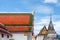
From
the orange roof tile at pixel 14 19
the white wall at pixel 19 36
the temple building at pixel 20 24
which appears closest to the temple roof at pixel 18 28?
the temple building at pixel 20 24

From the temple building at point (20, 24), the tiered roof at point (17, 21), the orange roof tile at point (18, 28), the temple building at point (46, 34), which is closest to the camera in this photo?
the orange roof tile at point (18, 28)

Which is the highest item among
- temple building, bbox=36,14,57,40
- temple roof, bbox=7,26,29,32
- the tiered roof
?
the tiered roof

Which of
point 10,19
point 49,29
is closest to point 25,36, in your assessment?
point 10,19

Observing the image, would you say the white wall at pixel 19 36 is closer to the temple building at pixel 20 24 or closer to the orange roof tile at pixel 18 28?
the temple building at pixel 20 24

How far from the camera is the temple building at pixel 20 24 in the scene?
1435 inches

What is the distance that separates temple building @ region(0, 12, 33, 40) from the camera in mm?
36438

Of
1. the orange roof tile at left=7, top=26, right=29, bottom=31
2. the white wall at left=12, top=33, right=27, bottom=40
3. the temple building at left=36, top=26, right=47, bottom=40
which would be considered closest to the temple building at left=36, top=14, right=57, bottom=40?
the temple building at left=36, top=26, right=47, bottom=40

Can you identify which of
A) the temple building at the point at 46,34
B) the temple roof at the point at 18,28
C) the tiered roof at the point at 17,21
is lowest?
the temple building at the point at 46,34

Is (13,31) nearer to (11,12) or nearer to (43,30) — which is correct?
(11,12)

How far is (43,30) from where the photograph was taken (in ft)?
201

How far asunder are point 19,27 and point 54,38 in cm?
2912

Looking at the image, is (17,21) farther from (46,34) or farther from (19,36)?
(46,34)

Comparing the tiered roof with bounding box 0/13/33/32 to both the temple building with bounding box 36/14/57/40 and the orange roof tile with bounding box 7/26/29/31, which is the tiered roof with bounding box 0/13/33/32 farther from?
the temple building with bounding box 36/14/57/40

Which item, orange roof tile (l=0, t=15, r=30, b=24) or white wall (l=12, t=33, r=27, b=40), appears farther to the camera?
orange roof tile (l=0, t=15, r=30, b=24)
